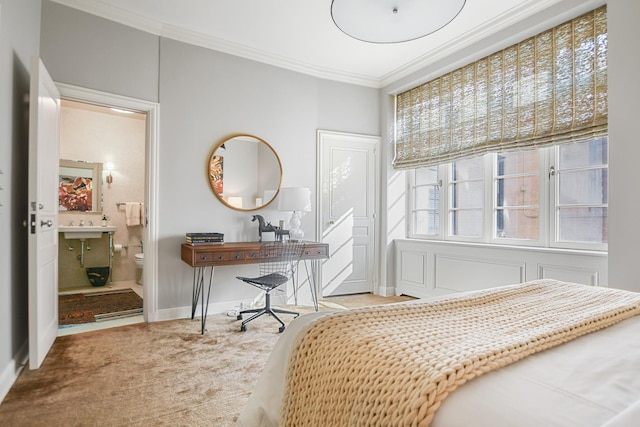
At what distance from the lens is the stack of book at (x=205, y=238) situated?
3.29 meters

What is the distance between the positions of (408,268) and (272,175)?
6.40ft

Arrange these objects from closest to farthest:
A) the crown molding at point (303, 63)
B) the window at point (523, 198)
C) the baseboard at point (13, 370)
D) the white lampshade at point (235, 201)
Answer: the baseboard at point (13, 370) → the window at point (523, 198) → the crown molding at point (303, 63) → the white lampshade at point (235, 201)

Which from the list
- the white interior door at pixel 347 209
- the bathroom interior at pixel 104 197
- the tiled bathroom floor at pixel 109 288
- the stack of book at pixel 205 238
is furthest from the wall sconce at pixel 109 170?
the white interior door at pixel 347 209

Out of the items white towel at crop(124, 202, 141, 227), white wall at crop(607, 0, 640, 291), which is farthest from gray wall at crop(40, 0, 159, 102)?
white wall at crop(607, 0, 640, 291)

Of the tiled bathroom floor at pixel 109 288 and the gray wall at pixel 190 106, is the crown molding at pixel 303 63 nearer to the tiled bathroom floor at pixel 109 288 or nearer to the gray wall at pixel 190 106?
the gray wall at pixel 190 106

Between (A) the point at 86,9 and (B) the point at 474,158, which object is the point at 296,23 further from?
(B) the point at 474,158

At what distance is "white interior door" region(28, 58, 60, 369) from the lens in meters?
2.18

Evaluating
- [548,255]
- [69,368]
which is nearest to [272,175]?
[69,368]

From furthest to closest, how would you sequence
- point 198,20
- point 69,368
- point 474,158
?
point 474,158 → point 198,20 → point 69,368

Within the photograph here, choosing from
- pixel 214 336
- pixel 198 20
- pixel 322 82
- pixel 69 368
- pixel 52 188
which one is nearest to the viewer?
pixel 69 368

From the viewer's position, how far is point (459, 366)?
0.79 metres

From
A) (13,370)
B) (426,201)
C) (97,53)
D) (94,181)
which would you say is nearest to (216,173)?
(97,53)

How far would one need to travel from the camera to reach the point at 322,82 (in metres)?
4.29

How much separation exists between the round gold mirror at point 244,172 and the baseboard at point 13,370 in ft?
6.24
